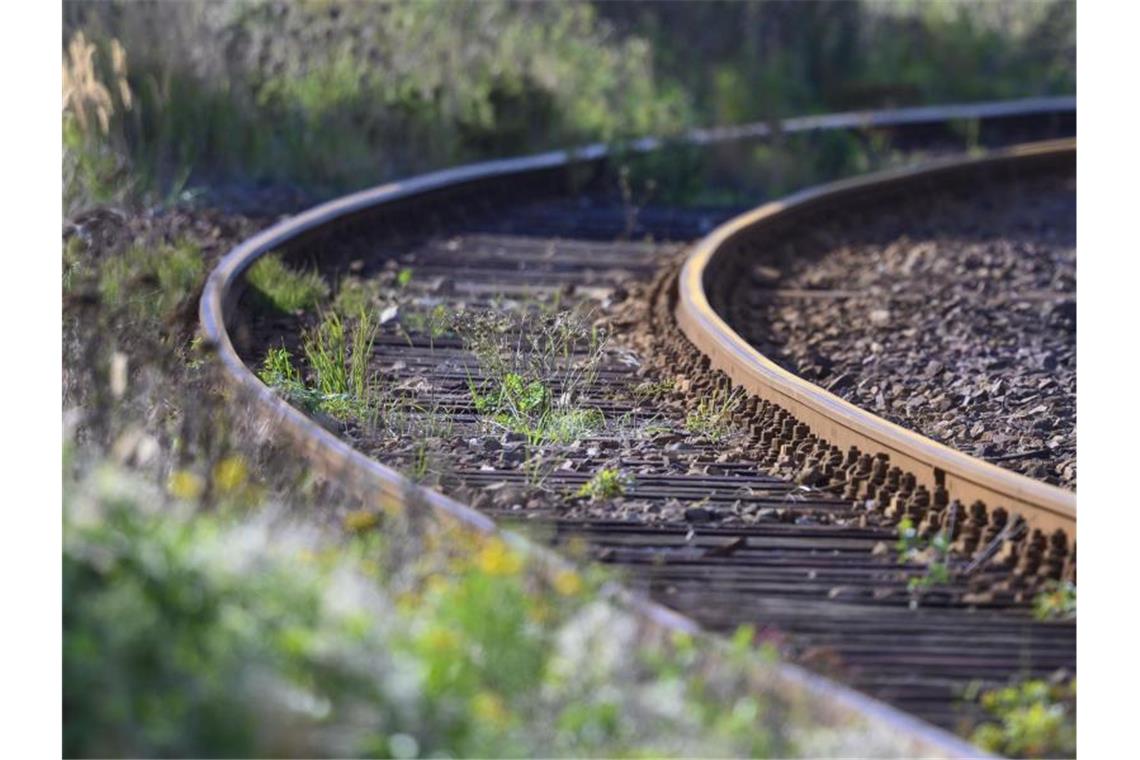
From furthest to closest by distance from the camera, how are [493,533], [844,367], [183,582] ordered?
[844,367]
[493,533]
[183,582]

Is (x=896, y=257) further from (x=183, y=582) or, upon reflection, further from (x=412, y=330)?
(x=183, y=582)

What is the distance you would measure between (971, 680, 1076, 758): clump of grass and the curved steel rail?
872 mm

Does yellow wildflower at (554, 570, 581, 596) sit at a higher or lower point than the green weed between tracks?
higher

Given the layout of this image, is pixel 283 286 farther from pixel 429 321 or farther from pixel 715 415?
pixel 715 415

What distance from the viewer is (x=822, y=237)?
1188cm

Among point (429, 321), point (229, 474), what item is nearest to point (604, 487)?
point (229, 474)

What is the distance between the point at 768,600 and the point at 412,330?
3821 millimetres

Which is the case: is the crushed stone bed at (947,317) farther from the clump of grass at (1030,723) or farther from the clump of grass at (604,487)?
the clump of grass at (1030,723)

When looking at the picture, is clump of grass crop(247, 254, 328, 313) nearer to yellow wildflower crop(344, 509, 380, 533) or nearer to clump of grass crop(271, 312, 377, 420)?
clump of grass crop(271, 312, 377, 420)

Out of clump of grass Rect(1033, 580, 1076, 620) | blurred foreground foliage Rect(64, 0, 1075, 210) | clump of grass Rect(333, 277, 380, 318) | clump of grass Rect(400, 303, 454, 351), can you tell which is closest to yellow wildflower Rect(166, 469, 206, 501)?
clump of grass Rect(1033, 580, 1076, 620)

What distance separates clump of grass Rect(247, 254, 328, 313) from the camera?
343 inches

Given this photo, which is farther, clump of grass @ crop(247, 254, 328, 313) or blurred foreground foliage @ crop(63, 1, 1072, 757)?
clump of grass @ crop(247, 254, 328, 313)

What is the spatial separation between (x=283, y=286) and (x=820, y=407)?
3.31 meters
